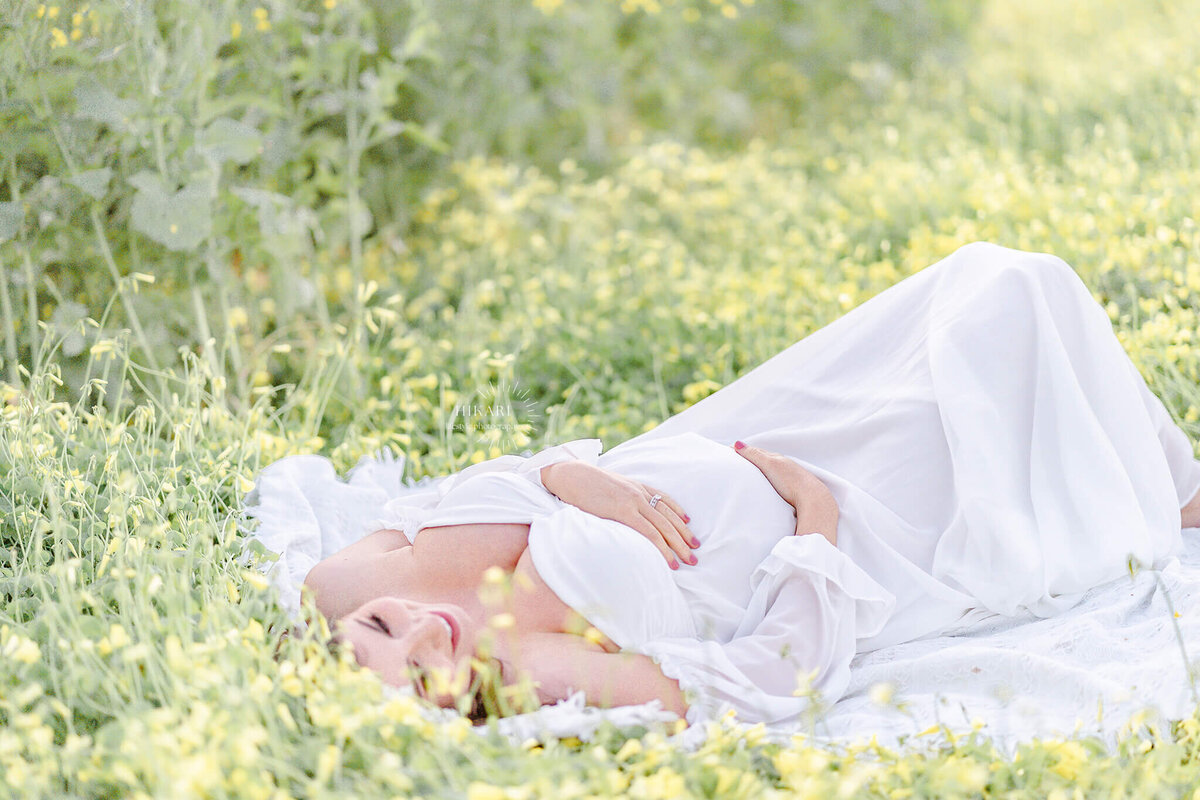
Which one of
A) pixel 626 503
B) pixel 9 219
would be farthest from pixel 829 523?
pixel 9 219

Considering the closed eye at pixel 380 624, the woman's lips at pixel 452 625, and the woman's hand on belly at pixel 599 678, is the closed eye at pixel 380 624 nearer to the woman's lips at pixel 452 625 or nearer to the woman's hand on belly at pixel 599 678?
the woman's lips at pixel 452 625

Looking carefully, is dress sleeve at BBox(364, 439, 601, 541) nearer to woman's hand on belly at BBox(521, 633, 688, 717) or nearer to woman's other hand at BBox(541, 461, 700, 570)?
woman's other hand at BBox(541, 461, 700, 570)

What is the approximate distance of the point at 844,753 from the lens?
65.9 inches

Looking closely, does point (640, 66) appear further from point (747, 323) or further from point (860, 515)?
point (860, 515)

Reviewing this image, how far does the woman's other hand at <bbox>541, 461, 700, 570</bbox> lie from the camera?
1917mm

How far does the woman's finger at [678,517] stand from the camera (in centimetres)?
194

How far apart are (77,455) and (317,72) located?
150cm

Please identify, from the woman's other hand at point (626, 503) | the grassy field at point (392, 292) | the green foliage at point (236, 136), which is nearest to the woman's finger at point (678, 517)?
the woman's other hand at point (626, 503)

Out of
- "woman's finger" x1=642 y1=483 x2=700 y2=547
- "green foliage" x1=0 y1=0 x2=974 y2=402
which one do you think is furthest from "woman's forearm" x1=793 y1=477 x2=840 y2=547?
"green foliage" x1=0 y1=0 x2=974 y2=402

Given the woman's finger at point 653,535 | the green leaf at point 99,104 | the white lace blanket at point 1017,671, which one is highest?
the green leaf at point 99,104

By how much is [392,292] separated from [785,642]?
281 cm

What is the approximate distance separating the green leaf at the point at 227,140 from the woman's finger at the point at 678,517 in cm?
153

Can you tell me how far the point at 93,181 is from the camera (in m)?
2.64

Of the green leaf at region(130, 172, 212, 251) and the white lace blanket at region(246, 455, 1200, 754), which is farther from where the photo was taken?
the green leaf at region(130, 172, 212, 251)
